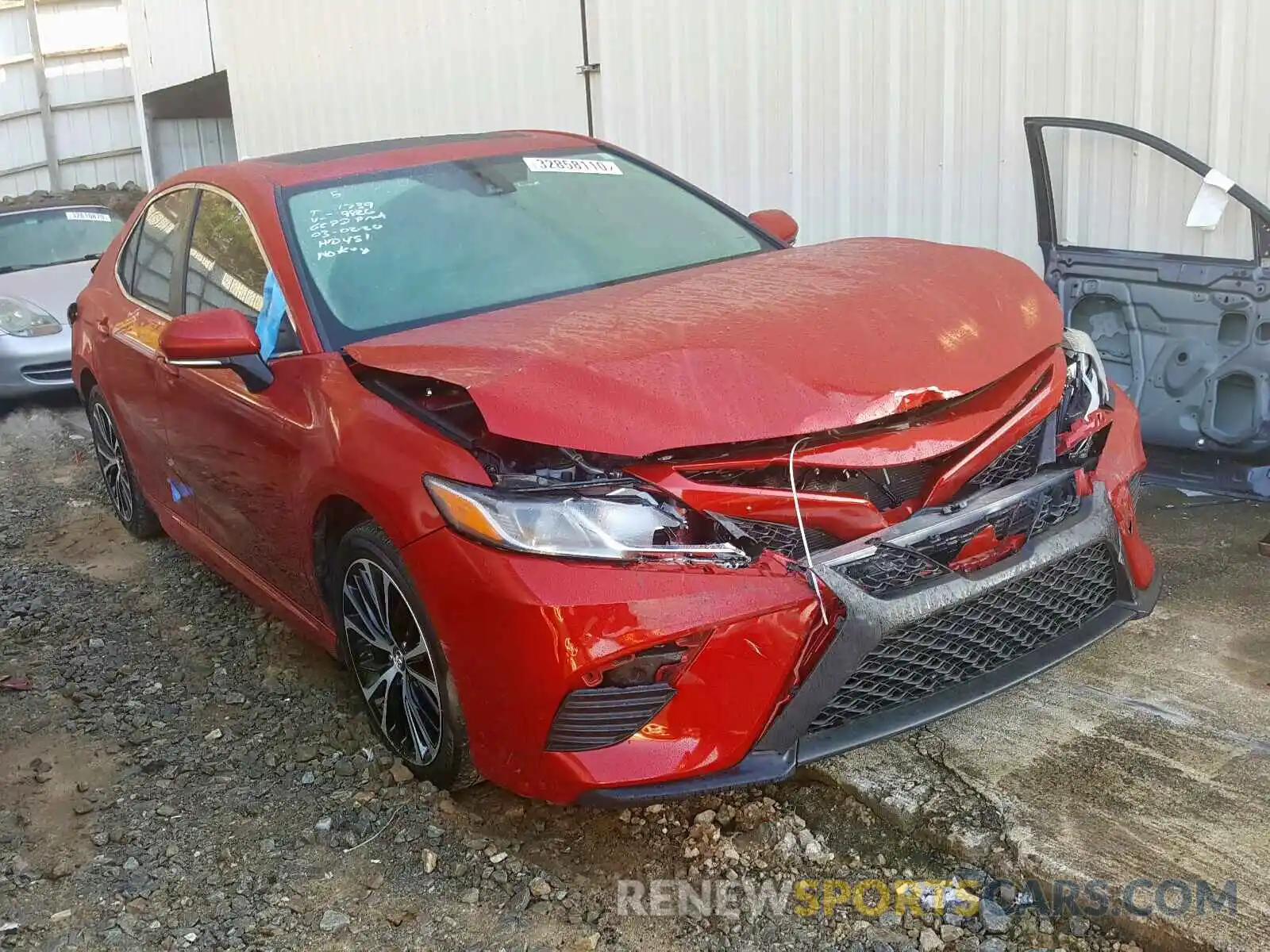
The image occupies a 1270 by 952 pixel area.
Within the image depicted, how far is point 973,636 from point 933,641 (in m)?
0.13

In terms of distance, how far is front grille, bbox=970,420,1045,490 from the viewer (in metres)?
2.78

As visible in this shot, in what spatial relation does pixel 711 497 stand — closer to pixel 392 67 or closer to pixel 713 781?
pixel 713 781

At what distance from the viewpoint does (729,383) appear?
103 inches

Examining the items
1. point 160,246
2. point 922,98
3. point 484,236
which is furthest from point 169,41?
point 484,236

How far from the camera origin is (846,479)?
2.64m

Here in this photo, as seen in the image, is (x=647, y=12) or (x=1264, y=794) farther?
(x=647, y=12)

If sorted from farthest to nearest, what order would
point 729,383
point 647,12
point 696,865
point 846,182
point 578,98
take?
point 578,98, point 647,12, point 846,182, point 696,865, point 729,383

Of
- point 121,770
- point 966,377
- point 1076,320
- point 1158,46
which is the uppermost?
point 1158,46

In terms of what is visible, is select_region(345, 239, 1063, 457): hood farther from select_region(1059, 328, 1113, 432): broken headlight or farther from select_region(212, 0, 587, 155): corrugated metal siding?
select_region(212, 0, 587, 155): corrugated metal siding

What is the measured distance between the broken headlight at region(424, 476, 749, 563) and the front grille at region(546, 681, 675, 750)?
27 centimetres

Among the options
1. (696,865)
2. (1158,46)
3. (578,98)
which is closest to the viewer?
(696,865)

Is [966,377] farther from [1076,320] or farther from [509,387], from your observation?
[1076,320]

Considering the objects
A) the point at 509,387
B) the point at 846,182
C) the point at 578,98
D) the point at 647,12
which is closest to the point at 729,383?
the point at 509,387

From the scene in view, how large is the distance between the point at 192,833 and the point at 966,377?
84.5 inches
